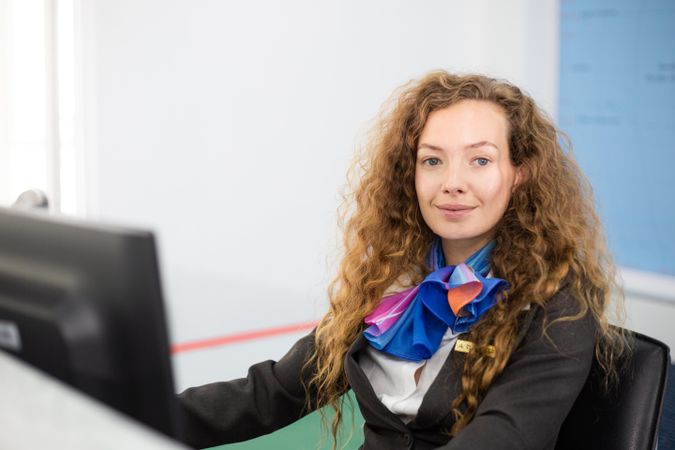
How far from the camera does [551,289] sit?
52.5 inches

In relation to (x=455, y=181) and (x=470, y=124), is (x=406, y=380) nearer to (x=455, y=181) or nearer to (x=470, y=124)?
(x=455, y=181)

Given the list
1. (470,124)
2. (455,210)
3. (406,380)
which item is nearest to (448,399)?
(406,380)

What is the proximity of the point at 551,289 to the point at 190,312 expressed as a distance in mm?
1483

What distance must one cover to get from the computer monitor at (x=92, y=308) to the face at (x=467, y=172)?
0.78 m

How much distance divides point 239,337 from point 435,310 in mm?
1408

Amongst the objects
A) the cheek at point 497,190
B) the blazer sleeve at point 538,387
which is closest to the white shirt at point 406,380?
the blazer sleeve at point 538,387

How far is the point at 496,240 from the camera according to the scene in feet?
4.80

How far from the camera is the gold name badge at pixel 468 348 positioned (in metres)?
1.33

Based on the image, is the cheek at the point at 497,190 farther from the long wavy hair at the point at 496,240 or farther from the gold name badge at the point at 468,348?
the gold name badge at the point at 468,348

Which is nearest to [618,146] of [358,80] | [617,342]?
[358,80]

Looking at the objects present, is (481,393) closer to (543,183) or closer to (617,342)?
(617,342)

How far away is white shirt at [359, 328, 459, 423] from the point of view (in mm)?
1388

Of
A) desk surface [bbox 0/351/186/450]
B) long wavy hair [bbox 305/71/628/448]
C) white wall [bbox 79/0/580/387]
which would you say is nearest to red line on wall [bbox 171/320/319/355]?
white wall [bbox 79/0/580/387]

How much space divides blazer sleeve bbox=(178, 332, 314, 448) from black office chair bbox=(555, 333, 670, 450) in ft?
1.59
